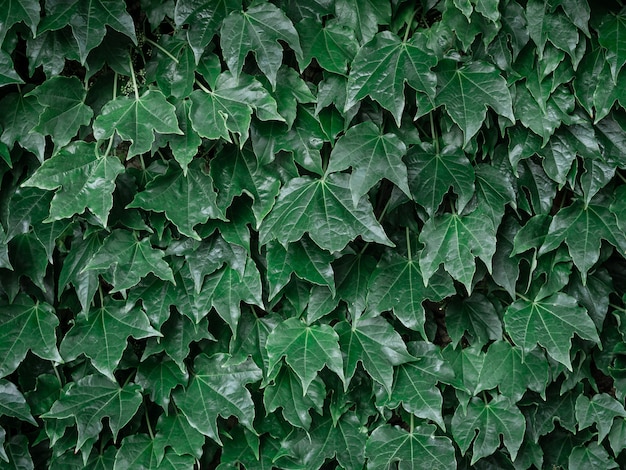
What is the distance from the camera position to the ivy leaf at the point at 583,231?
7.00ft

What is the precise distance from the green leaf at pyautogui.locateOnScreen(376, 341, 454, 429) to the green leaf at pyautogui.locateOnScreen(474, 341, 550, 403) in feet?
0.42

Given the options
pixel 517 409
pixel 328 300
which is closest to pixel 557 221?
pixel 517 409

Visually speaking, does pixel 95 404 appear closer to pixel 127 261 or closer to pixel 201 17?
pixel 127 261

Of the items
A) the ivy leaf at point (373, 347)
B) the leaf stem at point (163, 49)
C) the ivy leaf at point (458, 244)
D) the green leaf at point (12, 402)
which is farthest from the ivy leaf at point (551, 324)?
the green leaf at point (12, 402)

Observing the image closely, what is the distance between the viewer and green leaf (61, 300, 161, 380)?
7.18ft

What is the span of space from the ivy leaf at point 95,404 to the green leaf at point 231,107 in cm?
92

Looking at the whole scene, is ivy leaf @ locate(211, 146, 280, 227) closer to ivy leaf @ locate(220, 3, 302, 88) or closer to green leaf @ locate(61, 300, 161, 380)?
ivy leaf @ locate(220, 3, 302, 88)

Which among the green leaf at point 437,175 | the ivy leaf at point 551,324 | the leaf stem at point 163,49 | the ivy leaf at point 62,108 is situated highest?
the leaf stem at point 163,49

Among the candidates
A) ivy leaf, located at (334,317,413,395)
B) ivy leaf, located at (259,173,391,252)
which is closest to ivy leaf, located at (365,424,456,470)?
ivy leaf, located at (334,317,413,395)

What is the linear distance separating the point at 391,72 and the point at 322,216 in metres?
0.48

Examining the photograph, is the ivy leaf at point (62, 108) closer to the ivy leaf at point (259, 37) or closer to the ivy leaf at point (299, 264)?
the ivy leaf at point (259, 37)

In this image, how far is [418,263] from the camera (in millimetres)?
2199

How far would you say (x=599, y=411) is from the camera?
231 centimetres

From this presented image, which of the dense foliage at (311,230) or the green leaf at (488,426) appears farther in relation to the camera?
the green leaf at (488,426)
